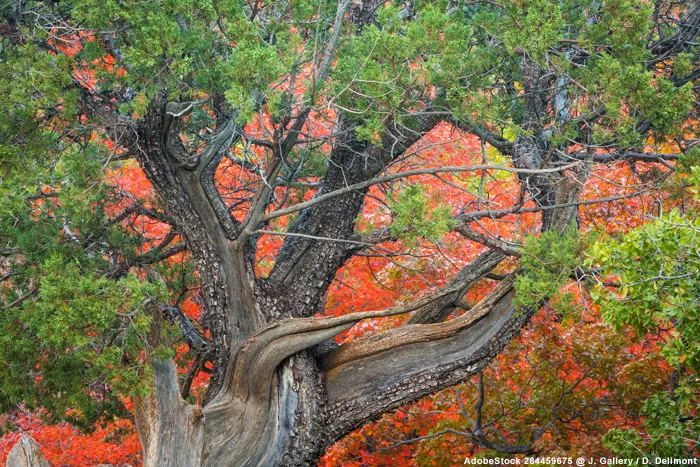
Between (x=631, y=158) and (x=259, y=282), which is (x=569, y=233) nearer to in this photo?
(x=631, y=158)

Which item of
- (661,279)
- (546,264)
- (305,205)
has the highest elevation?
(305,205)

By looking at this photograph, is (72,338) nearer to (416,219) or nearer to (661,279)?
(416,219)

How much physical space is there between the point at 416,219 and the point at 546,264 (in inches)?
45.3

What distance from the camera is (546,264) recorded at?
6.36 m

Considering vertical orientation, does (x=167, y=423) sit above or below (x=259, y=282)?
below

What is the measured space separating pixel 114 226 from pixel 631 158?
17.7 feet

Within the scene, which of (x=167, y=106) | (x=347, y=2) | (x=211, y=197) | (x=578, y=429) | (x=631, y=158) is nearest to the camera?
(x=347, y=2)

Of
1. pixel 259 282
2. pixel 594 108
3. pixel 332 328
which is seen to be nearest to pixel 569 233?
pixel 594 108

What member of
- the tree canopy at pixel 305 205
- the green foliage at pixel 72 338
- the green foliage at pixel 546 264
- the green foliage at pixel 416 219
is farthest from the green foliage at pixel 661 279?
the green foliage at pixel 72 338

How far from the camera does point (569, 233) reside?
20.9 ft

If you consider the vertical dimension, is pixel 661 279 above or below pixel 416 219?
below

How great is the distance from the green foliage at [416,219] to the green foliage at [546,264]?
0.73m

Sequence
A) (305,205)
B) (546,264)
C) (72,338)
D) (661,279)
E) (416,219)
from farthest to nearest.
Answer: (305,205)
(546,264)
(416,219)
(72,338)
(661,279)

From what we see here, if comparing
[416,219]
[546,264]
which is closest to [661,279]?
[546,264]
